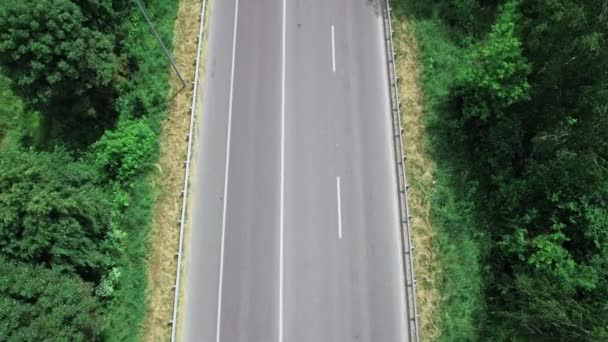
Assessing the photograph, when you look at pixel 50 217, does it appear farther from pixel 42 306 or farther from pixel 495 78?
pixel 495 78

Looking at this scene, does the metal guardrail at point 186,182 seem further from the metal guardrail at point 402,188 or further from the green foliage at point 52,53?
the metal guardrail at point 402,188

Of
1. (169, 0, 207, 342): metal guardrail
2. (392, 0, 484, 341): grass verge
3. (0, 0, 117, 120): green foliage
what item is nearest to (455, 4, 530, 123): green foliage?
(392, 0, 484, 341): grass verge

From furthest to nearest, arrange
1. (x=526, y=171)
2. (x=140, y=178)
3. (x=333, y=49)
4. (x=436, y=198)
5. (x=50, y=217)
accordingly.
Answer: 1. (x=333, y=49)
2. (x=140, y=178)
3. (x=436, y=198)
4. (x=526, y=171)
5. (x=50, y=217)

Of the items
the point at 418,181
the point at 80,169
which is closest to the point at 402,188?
the point at 418,181

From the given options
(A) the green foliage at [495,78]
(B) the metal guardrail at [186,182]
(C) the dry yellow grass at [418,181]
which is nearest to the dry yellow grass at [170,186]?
(B) the metal guardrail at [186,182]

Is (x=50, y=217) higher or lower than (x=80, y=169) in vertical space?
lower

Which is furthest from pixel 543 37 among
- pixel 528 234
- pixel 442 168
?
pixel 528 234

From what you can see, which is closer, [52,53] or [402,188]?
[52,53]
